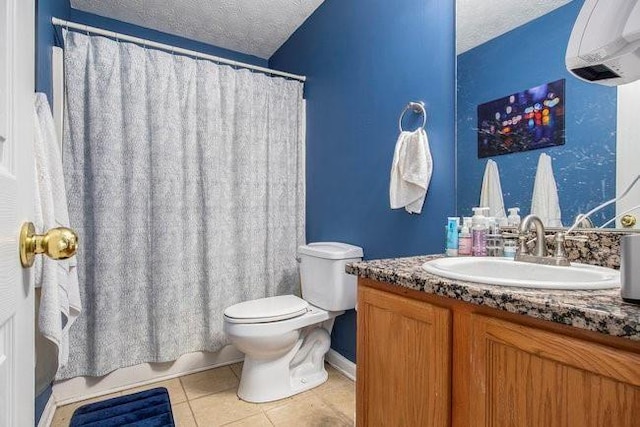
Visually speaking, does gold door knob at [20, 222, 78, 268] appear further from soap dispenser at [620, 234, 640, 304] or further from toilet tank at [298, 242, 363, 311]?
toilet tank at [298, 242, 363, 311]

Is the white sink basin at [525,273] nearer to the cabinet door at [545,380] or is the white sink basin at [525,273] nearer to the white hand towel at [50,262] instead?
the cabinet door at [545,380]

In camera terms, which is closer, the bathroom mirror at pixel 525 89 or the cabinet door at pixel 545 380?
the cabinet door at pixel 545 380

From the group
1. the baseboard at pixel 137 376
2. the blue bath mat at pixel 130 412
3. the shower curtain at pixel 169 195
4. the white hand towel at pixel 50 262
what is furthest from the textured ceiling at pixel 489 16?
the baseboard at pixel 137 376

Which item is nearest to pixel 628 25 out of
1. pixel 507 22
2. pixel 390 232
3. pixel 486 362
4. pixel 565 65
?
pixel 565 65

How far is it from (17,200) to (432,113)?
1.40m

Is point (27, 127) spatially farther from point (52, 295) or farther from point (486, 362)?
point (486, 362)

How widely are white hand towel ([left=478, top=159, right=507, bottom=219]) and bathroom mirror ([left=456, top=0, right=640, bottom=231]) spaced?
0.02 metres

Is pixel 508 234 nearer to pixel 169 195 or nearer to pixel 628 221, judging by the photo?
pixel 628 221

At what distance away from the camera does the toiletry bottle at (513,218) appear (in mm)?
1155

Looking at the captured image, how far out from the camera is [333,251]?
1729 mm

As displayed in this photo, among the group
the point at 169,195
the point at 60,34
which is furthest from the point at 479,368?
the point at 60,34

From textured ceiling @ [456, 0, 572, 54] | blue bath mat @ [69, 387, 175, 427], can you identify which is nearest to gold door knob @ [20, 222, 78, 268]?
blue bath mat @ [69, 387, 175, 427]

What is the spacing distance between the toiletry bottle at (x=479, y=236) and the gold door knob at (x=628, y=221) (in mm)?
373

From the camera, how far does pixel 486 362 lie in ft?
2.26
